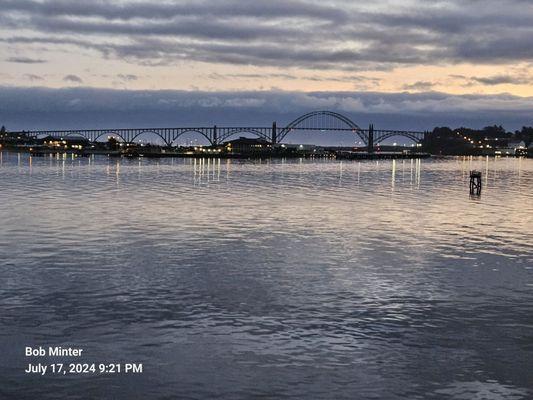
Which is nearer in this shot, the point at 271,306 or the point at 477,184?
the point at 271,306

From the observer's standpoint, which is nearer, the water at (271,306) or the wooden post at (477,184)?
the water at (271,306)

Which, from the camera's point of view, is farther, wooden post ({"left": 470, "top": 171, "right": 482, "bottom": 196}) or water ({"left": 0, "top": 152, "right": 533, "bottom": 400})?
wooden post ({"left": 470, "top": 171, "right": 482, "bottom": 196})

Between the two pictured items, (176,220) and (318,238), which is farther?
(176,220)

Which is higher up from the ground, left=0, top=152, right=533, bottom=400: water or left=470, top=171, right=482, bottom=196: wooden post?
left=470, top=171, right=482, bottom=196: wooden post

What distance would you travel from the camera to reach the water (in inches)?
609

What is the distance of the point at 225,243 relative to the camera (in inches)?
1356

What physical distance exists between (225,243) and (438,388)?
66.5 ft

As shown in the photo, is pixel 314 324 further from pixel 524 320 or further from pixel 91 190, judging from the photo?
pixel 91 190

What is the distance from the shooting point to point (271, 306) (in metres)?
21.8

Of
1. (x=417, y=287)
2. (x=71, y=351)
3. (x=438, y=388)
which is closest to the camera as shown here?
(x=438, y=388)

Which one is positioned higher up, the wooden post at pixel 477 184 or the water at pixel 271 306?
the wooden post at pixel 477 184

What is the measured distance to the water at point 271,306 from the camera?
15.5 m

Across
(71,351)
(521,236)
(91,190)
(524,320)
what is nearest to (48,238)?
(71,351)

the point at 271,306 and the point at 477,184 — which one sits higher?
the point at 477,184
